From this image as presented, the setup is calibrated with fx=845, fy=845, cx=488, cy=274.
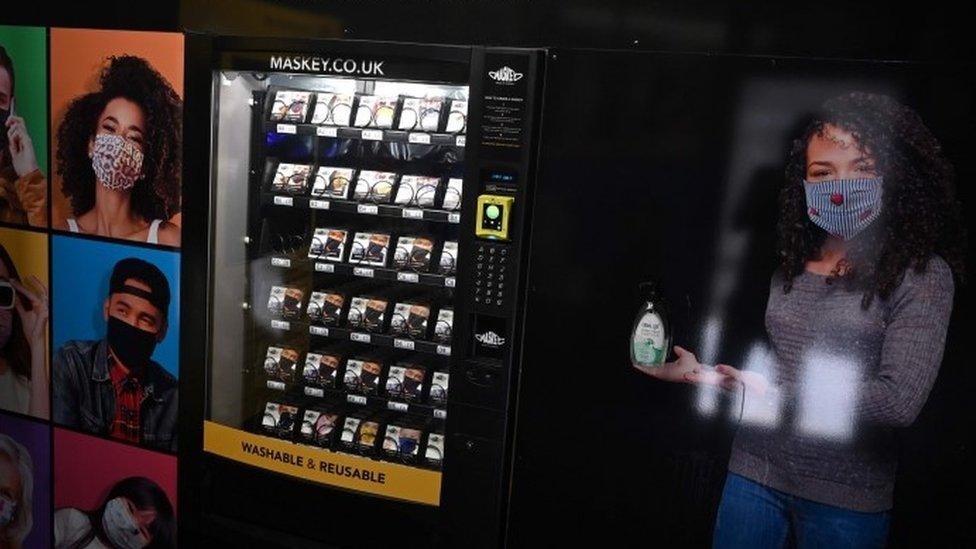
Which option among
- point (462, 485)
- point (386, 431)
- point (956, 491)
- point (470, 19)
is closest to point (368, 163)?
point (470, 19)

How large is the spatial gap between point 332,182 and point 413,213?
375 mm

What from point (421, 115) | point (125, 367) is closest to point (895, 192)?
point (421, 115)

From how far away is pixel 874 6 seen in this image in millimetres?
1938

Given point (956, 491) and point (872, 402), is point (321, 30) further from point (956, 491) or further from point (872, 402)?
point (956, 491)

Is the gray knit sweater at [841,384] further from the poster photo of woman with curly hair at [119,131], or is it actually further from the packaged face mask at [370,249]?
the poster photo of woman with curly hair at [119,131]

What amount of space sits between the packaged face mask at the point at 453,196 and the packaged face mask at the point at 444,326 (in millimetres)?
325

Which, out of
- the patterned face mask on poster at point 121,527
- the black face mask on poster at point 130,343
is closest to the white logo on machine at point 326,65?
the black face mask on poster at point 130,343

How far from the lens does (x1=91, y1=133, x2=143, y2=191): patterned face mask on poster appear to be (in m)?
2.76

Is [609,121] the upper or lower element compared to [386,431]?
upper

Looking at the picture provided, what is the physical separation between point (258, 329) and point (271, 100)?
76 cm

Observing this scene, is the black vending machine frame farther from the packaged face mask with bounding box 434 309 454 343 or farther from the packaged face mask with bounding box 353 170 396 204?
the packaged face mask with bounding box 353 170 396 204

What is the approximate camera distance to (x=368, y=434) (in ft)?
8.89

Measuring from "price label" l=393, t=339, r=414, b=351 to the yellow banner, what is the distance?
0.36 meters

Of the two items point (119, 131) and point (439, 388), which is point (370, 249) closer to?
point (439, 388)
